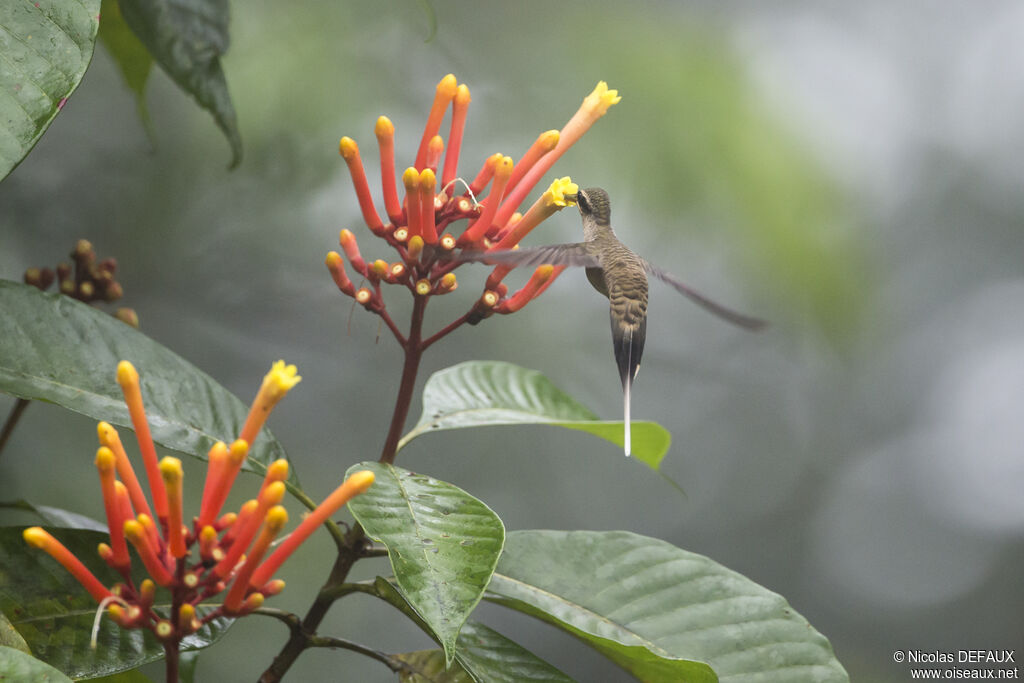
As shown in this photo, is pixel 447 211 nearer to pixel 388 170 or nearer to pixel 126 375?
pixel 388 170

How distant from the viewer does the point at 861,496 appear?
3137mm

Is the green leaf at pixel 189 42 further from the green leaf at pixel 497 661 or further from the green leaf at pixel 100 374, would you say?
the green leaf at pixel 497 661

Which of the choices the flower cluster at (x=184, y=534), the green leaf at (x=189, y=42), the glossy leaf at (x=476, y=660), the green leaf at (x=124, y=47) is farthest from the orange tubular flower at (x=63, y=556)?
the green leaf at (x=124, y=47)

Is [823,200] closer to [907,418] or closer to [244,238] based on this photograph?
[907,418]

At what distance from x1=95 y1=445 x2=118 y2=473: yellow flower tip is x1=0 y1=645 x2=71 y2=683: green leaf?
105 millimetres

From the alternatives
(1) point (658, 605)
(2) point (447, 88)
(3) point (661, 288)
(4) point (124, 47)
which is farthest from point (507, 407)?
(3) point (661, 288)

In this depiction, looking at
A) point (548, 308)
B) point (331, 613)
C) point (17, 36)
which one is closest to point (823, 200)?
point (548, 308)

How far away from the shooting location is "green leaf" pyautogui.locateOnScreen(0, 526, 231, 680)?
0.62 metres

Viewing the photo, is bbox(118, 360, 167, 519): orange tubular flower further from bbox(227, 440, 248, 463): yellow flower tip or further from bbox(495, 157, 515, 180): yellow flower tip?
bbox(495, 157, 515, 180): yellow flower tip

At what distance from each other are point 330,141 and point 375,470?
5.56ft

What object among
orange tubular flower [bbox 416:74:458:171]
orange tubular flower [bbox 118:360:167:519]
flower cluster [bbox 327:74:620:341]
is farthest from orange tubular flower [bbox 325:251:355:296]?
orange tubular flower [bbox 118:360:167:519]

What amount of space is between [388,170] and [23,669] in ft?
1.41

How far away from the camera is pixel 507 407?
3.12 feet

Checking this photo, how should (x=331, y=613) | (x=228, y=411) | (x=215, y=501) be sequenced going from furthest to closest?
1. (x=331, y=613)
2. (x=228, y=411)
3. (x=215, y=501)
